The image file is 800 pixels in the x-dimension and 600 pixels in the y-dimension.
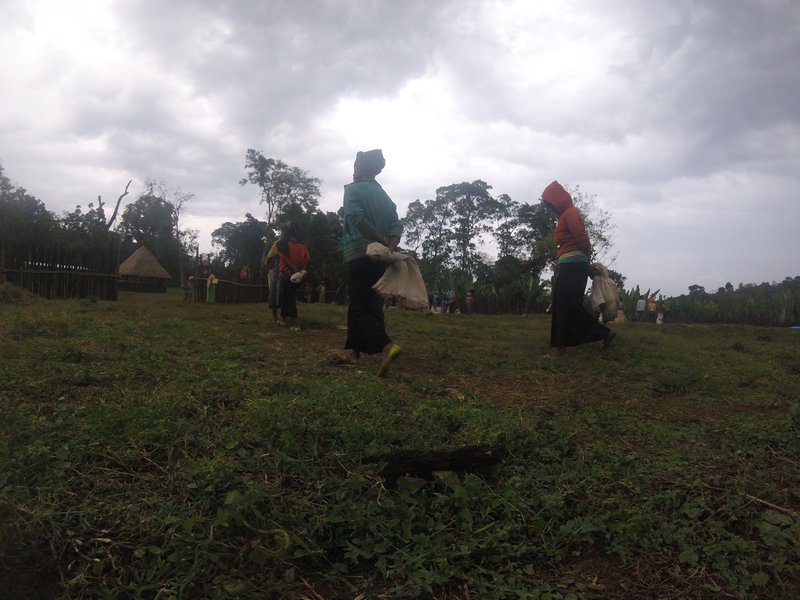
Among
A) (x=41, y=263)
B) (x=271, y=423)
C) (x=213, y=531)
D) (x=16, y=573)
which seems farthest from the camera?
(x=41, y=263)

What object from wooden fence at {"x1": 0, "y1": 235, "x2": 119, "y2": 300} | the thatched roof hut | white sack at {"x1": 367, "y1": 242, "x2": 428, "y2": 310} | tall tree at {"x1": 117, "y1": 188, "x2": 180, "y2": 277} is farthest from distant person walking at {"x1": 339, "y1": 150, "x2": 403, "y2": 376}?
tall tree at {"x1": 117, "y1": 188, "x2": 180, "y2": 277}

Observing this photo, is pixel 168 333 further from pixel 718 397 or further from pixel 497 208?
pixel 497 208

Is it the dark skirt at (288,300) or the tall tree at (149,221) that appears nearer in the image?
the dark skirt at (288,300)

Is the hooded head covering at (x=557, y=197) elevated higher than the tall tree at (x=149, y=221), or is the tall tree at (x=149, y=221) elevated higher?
the tall tree at (x=149, y=221)

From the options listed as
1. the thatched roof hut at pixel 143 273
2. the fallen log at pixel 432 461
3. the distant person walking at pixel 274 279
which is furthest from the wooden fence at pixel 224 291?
the thatched roof hut at pixel 143 273

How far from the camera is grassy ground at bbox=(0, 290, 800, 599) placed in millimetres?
1615

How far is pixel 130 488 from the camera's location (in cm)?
193

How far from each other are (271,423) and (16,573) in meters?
1.01

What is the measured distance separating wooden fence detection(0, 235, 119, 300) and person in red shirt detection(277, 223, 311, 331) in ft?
22.4

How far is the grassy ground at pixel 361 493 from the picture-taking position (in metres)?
1.62

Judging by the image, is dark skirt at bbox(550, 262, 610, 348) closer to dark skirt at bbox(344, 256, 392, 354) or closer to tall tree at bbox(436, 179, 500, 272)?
dark skirt at bbox(344, 256, 392, 354)

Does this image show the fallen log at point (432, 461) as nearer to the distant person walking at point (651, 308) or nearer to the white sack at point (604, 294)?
the white sack at point (604, 294)

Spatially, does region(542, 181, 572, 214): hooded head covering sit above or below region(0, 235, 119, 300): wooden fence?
above

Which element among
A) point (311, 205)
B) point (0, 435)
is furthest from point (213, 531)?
point (311, 205)
